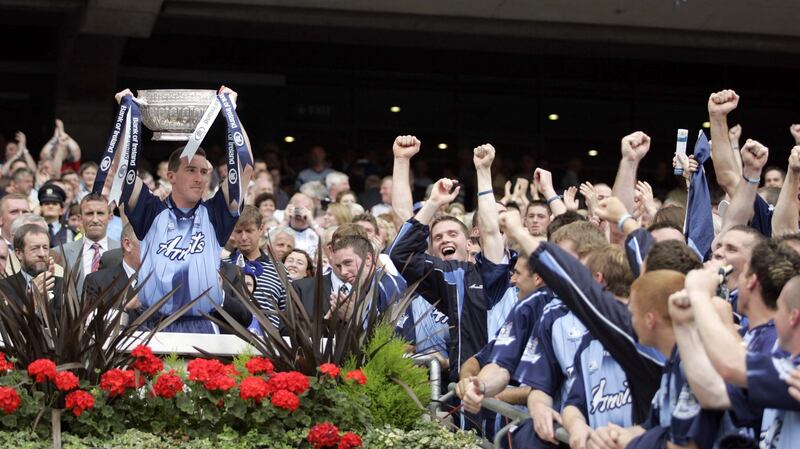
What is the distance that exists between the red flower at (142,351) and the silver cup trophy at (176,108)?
71.3 inches

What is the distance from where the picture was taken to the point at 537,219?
32.1 ft

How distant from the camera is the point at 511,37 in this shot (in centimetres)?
1848

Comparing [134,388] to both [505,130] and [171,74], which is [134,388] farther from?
[505,130]

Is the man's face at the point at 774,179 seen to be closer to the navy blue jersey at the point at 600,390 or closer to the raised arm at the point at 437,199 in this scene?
the raised arm at the point at 437,199

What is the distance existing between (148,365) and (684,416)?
284cm

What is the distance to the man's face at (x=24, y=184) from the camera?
43.4ft

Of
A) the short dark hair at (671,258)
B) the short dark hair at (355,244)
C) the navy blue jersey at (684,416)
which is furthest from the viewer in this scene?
the short dark hair at (355,244)

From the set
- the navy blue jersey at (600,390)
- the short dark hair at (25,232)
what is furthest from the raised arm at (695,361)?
the short dark hair at (25,232)

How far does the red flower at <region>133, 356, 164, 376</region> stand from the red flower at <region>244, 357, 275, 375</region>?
0.43 m

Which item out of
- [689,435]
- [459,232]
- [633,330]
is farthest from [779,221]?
[689,435]

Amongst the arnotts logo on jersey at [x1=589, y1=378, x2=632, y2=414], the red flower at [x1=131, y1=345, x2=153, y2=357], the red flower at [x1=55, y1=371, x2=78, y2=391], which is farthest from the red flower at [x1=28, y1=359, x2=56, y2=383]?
the arnotts logo on jersey at [x1=589, y1=378, x2=632, y2=414]

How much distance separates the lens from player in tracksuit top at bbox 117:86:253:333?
24.7 ft

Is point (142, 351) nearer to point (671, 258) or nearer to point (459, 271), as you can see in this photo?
point (459, 271)

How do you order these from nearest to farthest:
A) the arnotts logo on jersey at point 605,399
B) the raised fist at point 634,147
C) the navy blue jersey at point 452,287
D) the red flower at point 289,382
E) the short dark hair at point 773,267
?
the short dark hair at point 773,267 → the arnotts logo on jersey at point 605,399 → the red flower at point 289,382 → the navy blue jersey at point 452,287 → the raised fist at point 634,147
